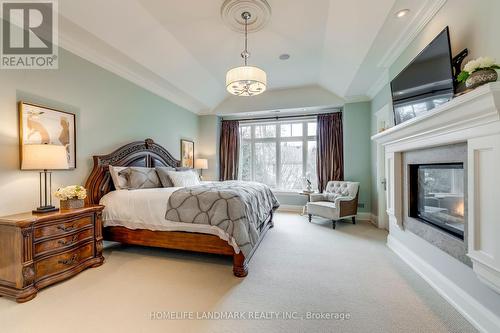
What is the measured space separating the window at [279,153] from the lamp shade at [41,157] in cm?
442

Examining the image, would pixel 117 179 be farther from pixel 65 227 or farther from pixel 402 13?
pixel 402 13

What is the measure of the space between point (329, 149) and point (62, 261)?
211 inches

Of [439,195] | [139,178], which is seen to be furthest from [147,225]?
[439,195]

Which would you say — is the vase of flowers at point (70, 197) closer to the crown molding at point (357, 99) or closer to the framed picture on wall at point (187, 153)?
the framed picture on wall at point (187, 153)

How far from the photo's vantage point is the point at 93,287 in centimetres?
218

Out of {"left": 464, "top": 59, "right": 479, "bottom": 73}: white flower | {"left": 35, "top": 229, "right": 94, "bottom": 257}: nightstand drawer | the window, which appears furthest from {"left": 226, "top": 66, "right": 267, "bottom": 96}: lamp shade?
the window

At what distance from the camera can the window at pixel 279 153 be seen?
5.98 meters

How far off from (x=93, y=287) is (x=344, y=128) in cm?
538

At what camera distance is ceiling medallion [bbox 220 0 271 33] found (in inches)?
102

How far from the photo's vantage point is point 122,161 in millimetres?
3564

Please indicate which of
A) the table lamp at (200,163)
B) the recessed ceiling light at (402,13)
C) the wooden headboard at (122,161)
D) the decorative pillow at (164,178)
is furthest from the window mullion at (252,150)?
the recessed ceiling light at (402,13)

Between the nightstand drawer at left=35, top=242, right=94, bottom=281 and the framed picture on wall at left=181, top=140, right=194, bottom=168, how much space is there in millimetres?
2995

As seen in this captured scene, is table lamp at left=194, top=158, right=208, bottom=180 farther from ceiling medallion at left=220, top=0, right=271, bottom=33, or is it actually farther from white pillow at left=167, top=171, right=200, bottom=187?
ceiling medallion at left=220, top=0, right=271, bottom=33

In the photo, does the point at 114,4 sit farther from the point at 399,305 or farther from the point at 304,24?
the point at 399,305
